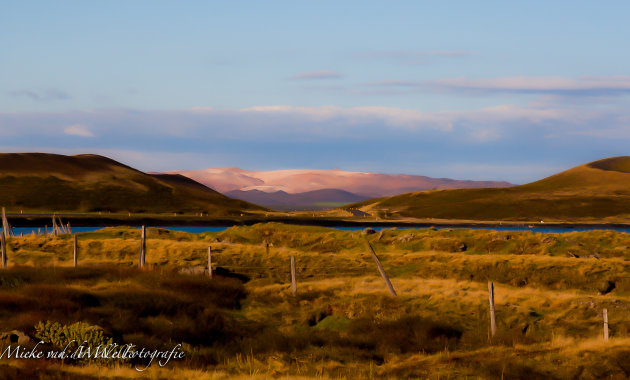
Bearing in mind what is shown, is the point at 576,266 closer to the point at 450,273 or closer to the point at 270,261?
the point at 450,273

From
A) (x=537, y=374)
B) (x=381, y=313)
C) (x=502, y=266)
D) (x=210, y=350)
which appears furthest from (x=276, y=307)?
(x=502, y=266)

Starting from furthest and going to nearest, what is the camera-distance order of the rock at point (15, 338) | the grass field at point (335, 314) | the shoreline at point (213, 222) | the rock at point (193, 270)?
the shoreline at point (213, 222), the rock at point (193, 270), the grass field at point (335, 314), the rock at point (15, 338)

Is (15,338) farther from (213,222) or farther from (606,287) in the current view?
(213,222)

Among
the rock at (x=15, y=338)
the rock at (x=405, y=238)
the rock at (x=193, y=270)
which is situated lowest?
the rock at (x=15, y=338)

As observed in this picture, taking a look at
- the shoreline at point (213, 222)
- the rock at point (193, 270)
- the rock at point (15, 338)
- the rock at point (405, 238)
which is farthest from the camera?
Answer: the shoreline at point (213, 222)

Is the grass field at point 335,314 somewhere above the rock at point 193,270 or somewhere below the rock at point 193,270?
below

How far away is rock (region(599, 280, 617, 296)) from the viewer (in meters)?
40.8

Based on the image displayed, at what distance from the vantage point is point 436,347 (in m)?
25.7

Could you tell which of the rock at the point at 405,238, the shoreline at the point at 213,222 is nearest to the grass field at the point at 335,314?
the rock at the point at 405,238

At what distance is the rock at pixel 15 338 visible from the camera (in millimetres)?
20577

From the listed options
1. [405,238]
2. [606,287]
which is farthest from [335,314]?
[405,238]

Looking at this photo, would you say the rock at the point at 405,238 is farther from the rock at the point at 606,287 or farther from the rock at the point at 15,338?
the rock at the point at 15,338

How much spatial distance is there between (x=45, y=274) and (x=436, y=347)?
23.1 meters

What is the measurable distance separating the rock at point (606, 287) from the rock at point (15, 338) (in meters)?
34.2
